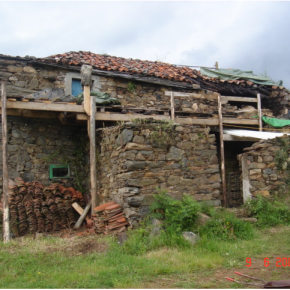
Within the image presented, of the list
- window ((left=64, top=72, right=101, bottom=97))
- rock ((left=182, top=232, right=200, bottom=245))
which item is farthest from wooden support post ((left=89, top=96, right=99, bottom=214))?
rock ((left=182, top=232, right=200, bottom=245))

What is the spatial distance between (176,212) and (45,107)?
4.64m

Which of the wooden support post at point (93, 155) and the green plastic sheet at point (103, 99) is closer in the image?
the wooden support post at point (93, 155)

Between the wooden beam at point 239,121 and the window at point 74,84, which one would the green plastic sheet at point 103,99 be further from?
the wooden beam at point 239,121

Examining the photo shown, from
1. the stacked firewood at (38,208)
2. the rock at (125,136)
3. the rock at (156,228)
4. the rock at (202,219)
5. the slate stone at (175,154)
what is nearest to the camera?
the rock at (156,228)

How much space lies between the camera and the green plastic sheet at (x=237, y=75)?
14102 mm

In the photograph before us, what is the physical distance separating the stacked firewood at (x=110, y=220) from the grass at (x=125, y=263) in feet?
1.75

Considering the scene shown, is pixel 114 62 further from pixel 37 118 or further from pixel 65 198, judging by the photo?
pixel 65 198

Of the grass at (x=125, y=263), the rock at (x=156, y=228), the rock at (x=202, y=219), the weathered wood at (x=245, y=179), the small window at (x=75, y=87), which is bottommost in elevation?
the grass at (x=125, y=263)

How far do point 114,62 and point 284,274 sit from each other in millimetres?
10209

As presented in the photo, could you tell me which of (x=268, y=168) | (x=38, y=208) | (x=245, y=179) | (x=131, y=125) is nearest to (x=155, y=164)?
(x=131, y=125)

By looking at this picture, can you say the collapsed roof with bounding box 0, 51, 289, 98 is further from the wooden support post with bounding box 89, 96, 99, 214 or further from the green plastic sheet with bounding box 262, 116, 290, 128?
the wooden support post with bounding box 89, 96, 99, 214

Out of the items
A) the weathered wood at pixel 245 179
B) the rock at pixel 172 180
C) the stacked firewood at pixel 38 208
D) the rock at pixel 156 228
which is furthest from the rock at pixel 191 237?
the stacked firewood at pixel 38 208

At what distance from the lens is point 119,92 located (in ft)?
39.3

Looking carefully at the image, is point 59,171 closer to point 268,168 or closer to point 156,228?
point 156,228
